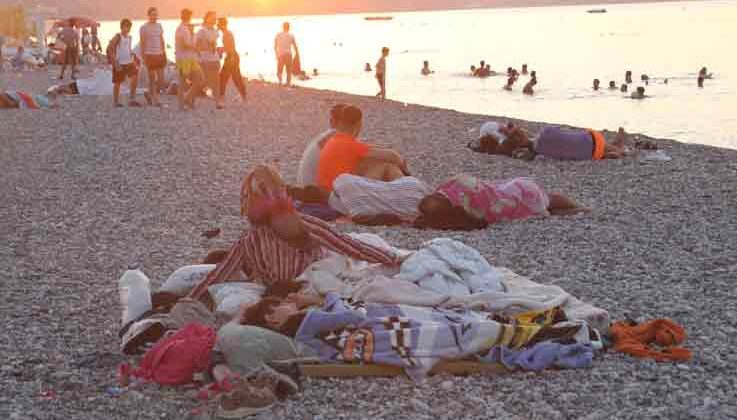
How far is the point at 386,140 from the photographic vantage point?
1462 cm

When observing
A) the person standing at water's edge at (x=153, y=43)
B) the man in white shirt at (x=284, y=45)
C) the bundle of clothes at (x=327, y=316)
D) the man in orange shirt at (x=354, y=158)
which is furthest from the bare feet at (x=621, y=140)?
the man in white shirt at (x=284, y=45)

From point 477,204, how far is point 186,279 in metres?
3.29

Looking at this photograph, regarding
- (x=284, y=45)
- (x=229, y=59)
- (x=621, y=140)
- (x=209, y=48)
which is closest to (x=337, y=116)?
(x=621, y=140)

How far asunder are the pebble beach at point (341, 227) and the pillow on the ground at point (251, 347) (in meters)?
0.26

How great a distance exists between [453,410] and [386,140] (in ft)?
33.8

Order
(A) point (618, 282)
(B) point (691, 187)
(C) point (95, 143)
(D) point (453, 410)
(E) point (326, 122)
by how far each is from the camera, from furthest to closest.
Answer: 1. (E) point (326, 122)
2. (C) point (95, 143)
3. (B) point (691, 187)
4. (A) point (618, 282)
5. (D) point (453, 410)

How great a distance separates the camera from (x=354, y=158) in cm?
878

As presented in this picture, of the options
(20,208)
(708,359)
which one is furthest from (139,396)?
(20,208)

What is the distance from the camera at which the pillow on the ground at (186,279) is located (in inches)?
235

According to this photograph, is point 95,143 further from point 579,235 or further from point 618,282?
point 618,282

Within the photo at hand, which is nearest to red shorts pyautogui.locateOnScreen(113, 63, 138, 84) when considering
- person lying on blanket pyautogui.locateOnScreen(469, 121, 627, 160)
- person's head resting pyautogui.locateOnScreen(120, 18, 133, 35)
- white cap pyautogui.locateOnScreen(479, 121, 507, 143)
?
person's head resting pyautogui.locateOnScreen(120, 18, 133, 35)

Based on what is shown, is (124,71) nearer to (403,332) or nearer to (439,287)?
(439,287)

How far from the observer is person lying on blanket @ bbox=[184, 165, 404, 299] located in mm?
5688

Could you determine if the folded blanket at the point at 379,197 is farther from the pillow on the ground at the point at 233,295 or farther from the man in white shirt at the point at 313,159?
the pillow on the ground at the point at 233,295
